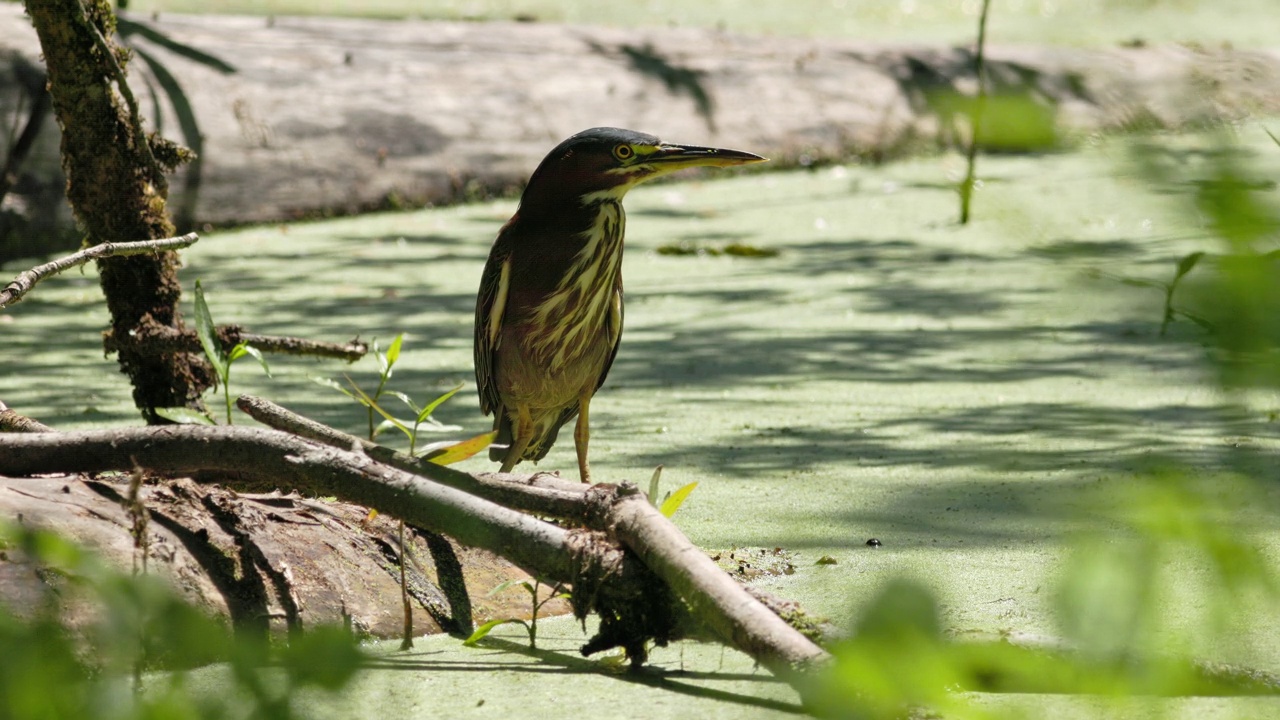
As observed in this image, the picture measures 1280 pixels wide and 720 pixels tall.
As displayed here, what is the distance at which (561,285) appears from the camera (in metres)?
3.04

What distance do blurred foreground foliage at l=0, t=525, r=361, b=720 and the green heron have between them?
1.98 m

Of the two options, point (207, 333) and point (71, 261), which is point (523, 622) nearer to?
point (207, 333)

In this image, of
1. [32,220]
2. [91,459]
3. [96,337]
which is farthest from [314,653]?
[32,220]

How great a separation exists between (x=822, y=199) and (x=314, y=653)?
6775 millimetres

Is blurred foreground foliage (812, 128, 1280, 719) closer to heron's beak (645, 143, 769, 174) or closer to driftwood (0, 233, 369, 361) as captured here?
driftwood (0, 233, 369, 361)

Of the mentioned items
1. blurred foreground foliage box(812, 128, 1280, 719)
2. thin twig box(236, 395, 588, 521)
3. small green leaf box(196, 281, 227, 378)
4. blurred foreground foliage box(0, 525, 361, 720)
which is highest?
blurred foreground foliage box(812, 128, 1280, 719)

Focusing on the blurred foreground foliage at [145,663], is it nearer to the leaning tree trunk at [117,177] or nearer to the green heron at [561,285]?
the green heron at [561,285]

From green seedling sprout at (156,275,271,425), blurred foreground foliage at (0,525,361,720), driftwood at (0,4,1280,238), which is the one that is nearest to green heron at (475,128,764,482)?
green seedling sprout at (156,275,271,425)

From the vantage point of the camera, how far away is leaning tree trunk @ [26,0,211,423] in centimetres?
281

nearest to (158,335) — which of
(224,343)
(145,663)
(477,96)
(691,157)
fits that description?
(224,343)

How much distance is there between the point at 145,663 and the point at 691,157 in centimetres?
207

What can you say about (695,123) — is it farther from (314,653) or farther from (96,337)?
(314,653)

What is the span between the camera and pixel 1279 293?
1.84 ft

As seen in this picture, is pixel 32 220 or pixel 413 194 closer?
pixel 32 220
